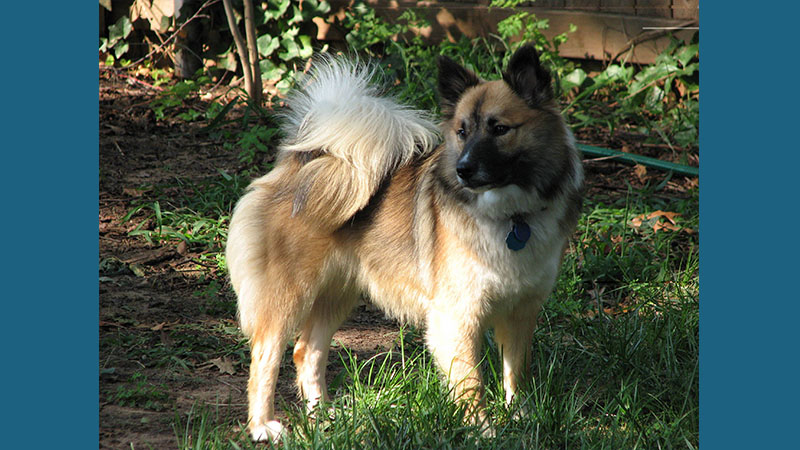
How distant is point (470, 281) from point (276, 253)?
0.82 meters

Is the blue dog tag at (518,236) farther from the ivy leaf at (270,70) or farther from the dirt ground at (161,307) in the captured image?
the ivy leaf at (270,70)

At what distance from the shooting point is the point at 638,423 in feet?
10.1

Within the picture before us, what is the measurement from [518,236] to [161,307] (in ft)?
7.08

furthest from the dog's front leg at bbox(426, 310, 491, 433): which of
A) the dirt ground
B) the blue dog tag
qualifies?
the dirt ground

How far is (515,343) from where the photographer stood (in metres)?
3.36

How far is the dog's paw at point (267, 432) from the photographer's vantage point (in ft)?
10.3

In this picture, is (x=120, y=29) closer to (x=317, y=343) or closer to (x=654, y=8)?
(x=317, y=343)

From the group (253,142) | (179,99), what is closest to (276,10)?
(179,99)

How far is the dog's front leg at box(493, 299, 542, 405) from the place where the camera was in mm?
3322

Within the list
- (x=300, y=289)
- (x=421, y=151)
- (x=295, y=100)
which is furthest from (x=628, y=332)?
(x=295, y=100)

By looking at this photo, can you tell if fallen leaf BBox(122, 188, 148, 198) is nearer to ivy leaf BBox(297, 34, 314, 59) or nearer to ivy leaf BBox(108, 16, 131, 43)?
ivy leaf BBox(108, 16, 131, 43)

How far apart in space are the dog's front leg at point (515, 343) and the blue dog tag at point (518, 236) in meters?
0.37

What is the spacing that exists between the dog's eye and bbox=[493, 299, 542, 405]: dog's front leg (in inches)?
30.3

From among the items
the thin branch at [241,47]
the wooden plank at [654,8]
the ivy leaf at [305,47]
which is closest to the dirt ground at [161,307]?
the thin branch at [241,47]
